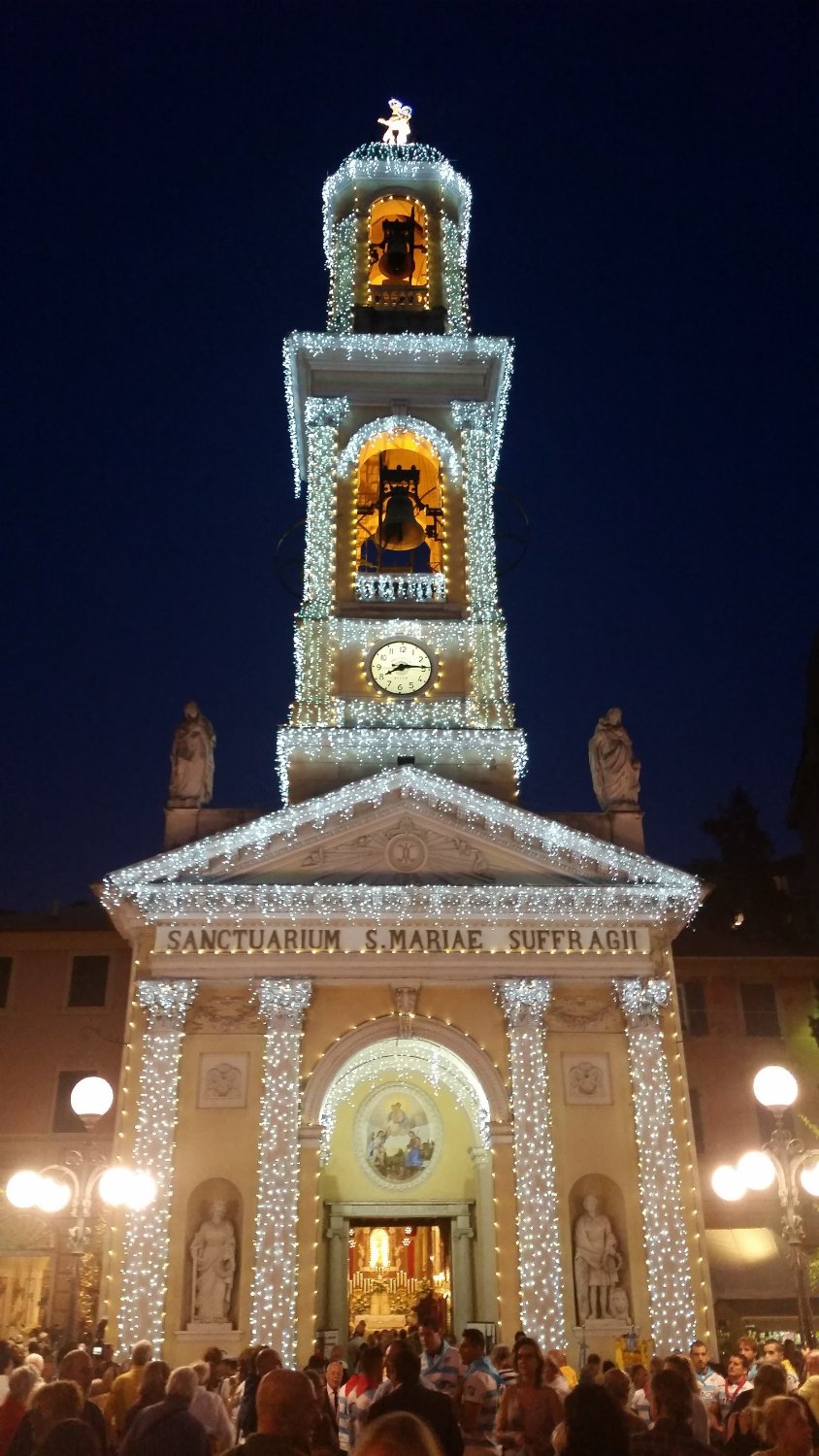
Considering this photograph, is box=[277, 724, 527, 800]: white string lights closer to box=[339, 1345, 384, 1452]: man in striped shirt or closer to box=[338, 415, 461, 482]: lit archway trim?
box=[338, 415, 461, 482]: lit archway trim

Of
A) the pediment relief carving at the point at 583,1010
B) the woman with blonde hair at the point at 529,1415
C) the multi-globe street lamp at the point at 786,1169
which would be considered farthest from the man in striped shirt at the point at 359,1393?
the pediment relief carving at the point at 583,1010

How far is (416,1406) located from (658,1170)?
46.4 ft

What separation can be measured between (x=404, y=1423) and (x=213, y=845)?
17.9 m

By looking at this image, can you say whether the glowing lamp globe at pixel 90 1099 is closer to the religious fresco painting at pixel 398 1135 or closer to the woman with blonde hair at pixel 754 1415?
the woman with blonde hair at pixel 754 1415

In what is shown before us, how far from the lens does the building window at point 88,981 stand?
30.1 metres

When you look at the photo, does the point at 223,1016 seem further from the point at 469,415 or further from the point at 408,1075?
the point at 469,415

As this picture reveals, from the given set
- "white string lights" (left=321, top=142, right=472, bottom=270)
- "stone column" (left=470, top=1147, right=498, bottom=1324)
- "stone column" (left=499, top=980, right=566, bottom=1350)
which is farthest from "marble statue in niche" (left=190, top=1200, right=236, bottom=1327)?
"white string lights" (left=321, top=142, right=472, bottom=270)

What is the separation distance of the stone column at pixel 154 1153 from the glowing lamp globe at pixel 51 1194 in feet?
16.2

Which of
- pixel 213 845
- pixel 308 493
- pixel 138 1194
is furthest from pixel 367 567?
pixel 138 1194

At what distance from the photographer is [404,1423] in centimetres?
366

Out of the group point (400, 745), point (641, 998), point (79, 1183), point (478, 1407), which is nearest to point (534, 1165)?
point (641, 998)

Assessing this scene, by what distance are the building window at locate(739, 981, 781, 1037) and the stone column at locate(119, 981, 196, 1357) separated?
16419mm

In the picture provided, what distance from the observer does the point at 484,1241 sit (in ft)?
65.5

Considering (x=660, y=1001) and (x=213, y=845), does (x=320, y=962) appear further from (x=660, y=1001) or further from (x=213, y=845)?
(x=660, y=1001)
